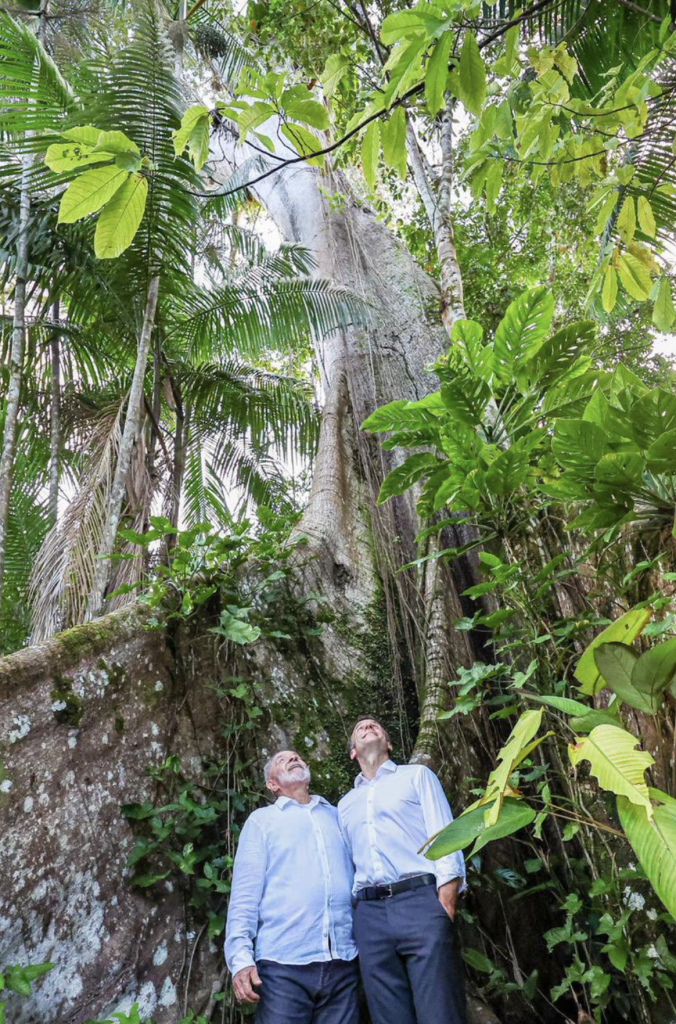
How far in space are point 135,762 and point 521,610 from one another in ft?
5.04

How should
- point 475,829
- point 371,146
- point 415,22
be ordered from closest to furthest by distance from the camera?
point 415,22 → point 475,829 → point 371,146

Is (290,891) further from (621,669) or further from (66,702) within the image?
(621,669)

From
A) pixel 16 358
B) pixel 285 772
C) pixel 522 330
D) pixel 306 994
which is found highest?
pixel 16 358

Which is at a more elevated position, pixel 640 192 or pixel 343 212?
pixel 343 212

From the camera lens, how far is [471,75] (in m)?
1.31

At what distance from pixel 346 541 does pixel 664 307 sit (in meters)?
2.58

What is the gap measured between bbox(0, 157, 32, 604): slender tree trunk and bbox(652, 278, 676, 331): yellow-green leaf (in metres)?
2.87

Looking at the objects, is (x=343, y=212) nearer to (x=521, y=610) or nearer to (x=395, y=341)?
(x=395, y=341)

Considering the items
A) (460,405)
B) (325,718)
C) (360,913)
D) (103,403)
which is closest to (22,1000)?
(360,913)

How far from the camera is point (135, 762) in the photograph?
9.06 ft

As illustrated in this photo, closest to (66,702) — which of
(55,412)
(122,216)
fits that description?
(122,216)

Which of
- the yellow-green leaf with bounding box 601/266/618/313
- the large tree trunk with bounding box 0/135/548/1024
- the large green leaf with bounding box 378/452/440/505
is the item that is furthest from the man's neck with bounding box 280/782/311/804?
the yellow-green leaf with bounding box 601/266/618/313

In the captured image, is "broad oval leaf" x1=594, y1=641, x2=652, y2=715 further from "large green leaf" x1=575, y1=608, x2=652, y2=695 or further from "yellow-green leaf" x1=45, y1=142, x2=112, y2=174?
"yellow-green leaf" x1=45, y1=142, x2=112, y2=174

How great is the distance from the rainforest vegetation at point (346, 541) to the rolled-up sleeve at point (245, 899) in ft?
0.57
